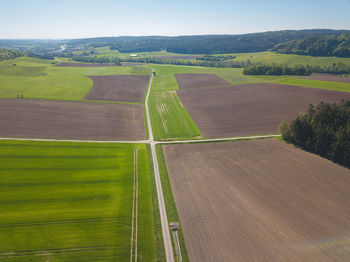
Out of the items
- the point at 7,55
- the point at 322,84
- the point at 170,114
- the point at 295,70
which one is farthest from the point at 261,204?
the point at 7,55

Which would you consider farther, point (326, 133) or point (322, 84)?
point (322, 84)

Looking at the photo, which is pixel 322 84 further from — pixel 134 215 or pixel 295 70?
pixel 134 215

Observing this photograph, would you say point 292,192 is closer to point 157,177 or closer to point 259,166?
point 259,166

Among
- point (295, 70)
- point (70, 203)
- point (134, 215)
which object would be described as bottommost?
point (134, 215)

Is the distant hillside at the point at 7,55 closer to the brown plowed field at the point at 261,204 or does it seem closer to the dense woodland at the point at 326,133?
the brown plowed field at the point at 261,204

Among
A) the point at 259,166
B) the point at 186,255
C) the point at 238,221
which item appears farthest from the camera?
the point at 259,166

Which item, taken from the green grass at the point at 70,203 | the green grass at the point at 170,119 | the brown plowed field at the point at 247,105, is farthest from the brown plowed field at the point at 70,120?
the brown plowed field at the point at 247,105

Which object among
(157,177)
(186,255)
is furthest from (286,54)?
(186,255)

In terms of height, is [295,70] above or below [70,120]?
above
